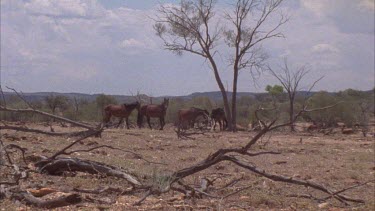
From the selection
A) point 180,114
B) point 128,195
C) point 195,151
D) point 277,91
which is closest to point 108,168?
point 128,195

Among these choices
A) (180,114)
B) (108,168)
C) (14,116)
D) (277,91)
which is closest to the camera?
(108,168)

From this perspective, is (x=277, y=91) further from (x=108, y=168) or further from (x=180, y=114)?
(x=108, y=168)

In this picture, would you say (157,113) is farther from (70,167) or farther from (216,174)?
(70,167)

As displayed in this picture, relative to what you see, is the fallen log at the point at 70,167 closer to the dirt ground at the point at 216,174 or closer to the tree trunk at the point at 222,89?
the dirt ground at the point at 216,174

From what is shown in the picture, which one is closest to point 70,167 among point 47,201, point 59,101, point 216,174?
point 47,201

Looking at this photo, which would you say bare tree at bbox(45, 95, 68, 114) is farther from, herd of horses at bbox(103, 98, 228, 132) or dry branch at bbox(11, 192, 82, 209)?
dry branch at bbox(11, 192, 82, 209)

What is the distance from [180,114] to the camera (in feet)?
83.0

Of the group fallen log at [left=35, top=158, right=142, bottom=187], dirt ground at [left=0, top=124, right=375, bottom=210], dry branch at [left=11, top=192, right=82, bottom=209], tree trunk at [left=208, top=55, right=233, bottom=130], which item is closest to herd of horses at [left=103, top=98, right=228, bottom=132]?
tree trunk at [left=208, top=55, right=233, bottom=130]

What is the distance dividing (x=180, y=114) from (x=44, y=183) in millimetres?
17017

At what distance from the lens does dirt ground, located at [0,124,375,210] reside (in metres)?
7.93

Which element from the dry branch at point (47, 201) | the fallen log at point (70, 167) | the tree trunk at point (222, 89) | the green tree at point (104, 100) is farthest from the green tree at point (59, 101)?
the dry branch at point (47, 201)

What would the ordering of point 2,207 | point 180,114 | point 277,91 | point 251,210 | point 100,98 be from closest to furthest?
point 2,207
point 251,210
point 180,114
point 100,98
point 277,91

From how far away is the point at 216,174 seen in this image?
34.9ft

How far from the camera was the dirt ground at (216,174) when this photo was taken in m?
7.93
